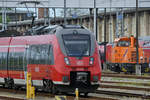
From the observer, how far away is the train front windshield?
61.9 ft

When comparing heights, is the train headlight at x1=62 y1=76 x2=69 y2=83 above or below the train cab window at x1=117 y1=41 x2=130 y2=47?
below

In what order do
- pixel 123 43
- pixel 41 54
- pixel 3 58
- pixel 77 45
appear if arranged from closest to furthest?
1. pixel 77 45
2. pixel 41 54
3. pixel 3 58
4. pixel 123 43

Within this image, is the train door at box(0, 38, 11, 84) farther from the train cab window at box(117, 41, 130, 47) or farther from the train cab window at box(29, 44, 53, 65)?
the train cab window at box(117, 41, 130, 47)

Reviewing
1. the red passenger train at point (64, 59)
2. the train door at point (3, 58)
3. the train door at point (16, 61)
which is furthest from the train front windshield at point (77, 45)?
the train door at point (3, 58)

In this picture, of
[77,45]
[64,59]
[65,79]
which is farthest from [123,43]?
[65,79]

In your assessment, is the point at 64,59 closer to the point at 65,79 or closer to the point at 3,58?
the point at 65,79

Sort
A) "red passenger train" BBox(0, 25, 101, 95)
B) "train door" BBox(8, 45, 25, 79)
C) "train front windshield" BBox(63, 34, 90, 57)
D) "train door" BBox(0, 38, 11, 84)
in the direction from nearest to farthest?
"red passenger train" BBox(0, 25, 101, 95)
"train front windshield" BBox(63, 34, 90, 57)
"train door" BBox(8, 45, 25, 79)
"train door" BBox(0, 38, 11, 84)

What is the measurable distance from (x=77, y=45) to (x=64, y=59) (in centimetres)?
86

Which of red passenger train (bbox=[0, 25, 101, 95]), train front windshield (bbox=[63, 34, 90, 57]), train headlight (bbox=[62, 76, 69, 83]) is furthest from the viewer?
train front windshield (bbox=[63, 34, 90, 57])

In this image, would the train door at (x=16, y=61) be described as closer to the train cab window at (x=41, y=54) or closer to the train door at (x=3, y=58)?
the train door at (x=3, y=58)

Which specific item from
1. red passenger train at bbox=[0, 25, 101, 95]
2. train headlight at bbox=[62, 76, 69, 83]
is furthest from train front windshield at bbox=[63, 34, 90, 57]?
train headlight at bbox=[62, 76, 69, 83]

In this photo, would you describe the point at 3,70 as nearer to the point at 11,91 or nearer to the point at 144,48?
the point at 11,91

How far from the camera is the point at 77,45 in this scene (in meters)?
19.0

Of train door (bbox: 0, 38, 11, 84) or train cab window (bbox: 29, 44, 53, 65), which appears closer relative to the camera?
train cab window (bbox: 29, 44, 53, 65)
